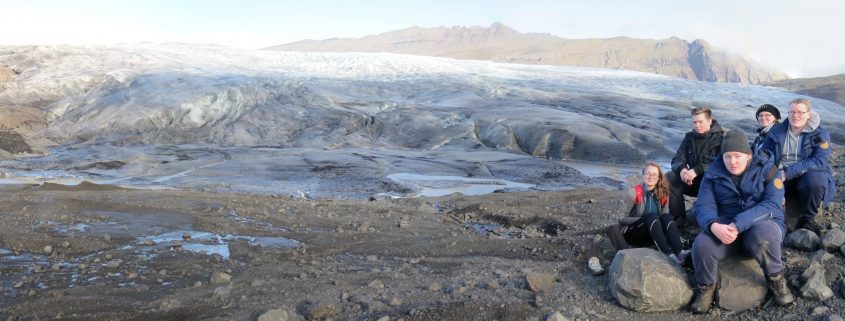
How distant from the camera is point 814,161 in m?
6.22

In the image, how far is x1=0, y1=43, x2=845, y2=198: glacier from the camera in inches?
750

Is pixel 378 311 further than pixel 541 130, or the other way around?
pixel 541 130

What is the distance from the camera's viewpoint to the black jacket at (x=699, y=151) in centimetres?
686

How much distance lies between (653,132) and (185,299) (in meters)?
25.5

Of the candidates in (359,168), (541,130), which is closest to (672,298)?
(359,168)

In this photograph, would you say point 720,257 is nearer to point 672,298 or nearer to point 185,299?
point 672,298

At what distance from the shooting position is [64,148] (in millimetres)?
23094

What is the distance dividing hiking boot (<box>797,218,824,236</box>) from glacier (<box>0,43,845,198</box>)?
34.2 ft

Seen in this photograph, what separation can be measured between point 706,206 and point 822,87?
77.2 m

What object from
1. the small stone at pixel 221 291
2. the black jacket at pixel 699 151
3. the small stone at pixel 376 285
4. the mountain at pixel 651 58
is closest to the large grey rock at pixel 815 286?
the black jacket at pixel 699 151

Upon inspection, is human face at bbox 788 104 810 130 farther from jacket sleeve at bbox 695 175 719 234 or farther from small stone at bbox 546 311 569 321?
small stone at bbox 546 311 569 321

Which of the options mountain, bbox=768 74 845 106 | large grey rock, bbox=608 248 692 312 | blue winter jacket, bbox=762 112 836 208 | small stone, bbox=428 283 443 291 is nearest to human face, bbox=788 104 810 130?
blue winter jacket, bbox=762 112 836 208

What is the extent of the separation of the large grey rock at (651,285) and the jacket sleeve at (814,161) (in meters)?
1.70

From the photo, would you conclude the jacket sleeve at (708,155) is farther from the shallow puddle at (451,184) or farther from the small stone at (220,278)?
the shallow puddle at (451,184)
